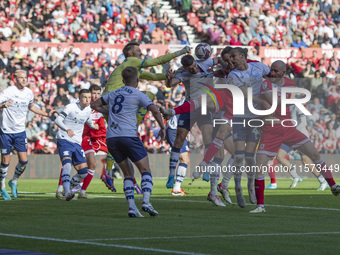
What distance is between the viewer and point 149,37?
31844 millimetres

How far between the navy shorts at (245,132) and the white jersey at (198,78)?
187 cm

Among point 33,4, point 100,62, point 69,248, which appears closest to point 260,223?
point 69,248

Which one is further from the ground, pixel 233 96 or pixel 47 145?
pixel 233 96

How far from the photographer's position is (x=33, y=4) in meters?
29.6

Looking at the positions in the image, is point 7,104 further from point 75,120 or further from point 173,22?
point 173,22

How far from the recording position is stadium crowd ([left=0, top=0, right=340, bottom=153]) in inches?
1070

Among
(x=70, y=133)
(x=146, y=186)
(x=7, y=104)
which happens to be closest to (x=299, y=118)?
(x=70, y=133)

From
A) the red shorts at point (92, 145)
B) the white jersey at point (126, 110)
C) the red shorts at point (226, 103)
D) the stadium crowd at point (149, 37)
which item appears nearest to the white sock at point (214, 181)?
the red shorts at point (226, 103)

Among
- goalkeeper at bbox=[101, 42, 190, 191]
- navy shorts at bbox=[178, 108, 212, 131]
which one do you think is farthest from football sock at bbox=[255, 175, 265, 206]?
goalkeeper at bbox=[101, 42, 190, 191]

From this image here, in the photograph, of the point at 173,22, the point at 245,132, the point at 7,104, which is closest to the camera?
the point at 245,132

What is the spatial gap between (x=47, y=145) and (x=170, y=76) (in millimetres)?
12901

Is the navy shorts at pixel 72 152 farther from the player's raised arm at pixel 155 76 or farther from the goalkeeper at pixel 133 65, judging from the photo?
the player's raised arm at pixel 155 76

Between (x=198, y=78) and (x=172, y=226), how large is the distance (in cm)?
514

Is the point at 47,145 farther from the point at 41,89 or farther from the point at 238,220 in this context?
the point at 238,220
